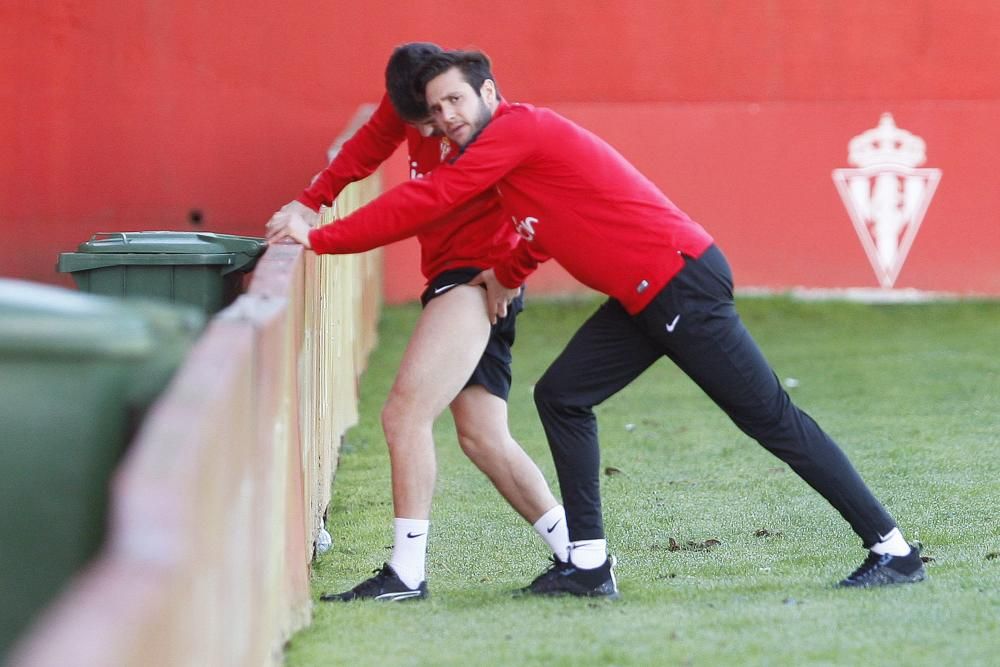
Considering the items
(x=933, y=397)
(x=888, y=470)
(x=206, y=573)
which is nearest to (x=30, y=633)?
(x=206, y=573)

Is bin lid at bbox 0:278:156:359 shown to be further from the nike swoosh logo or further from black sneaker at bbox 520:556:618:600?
black sneaker at bbox 520:556:618:600

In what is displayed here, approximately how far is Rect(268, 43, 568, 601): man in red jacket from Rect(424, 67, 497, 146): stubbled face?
0.30ft

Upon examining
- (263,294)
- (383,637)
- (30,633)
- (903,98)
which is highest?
(903,98)

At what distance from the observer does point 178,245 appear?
16.7 feet

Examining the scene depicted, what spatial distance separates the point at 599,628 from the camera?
13.9 feet

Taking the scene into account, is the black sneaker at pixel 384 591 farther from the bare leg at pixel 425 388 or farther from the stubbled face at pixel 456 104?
the stubbled face at pixel 456 104

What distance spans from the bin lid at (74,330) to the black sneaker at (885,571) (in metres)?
2.60

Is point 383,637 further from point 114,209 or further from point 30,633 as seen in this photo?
point 114,209

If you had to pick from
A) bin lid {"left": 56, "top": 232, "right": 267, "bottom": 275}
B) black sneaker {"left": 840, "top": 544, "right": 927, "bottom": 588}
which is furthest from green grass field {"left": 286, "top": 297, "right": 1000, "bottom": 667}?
bin lid {"left": 56, "top": 232, "right": 267, "bottom": 275}

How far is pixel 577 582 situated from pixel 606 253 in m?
1.01

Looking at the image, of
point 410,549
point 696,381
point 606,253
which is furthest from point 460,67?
point 410,549

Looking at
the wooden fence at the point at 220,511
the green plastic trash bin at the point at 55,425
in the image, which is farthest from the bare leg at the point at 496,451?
the green plastic trash bin at the point at 55,425

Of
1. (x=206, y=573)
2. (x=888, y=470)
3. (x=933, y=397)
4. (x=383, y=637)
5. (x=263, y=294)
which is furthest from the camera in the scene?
(x=933, y=397)

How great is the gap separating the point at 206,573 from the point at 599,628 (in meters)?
1.94
